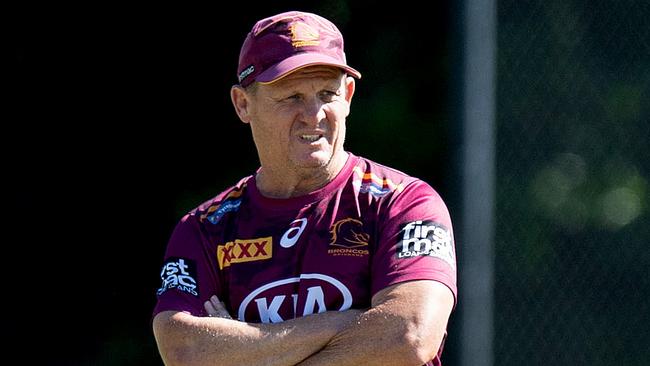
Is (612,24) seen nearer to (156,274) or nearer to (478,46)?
(478,46)

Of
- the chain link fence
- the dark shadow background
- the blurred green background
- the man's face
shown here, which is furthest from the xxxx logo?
the dark shadow background

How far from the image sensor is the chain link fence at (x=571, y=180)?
4934mm

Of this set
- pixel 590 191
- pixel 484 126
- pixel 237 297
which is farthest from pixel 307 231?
pixel 590 191

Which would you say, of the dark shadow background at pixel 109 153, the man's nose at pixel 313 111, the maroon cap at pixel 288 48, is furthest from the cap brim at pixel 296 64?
the dark shadow background at pixel 109 153

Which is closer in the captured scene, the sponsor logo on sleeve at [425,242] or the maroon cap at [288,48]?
the sponsor logo on sleeve at [425,242]

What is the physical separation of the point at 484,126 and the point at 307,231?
1.95m

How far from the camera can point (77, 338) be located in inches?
252

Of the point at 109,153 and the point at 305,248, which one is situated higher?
the point at 305,248

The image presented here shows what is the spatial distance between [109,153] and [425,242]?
11.9 feet

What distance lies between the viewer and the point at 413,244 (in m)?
2.99

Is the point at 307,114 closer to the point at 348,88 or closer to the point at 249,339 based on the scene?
the point at 348,88

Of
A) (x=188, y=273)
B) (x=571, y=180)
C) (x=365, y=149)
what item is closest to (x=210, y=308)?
(x=188, y=273)

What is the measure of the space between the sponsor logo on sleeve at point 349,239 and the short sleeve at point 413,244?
4 centimetres

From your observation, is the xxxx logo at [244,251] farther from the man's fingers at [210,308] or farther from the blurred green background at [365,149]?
the blurred green background at [365,149]
